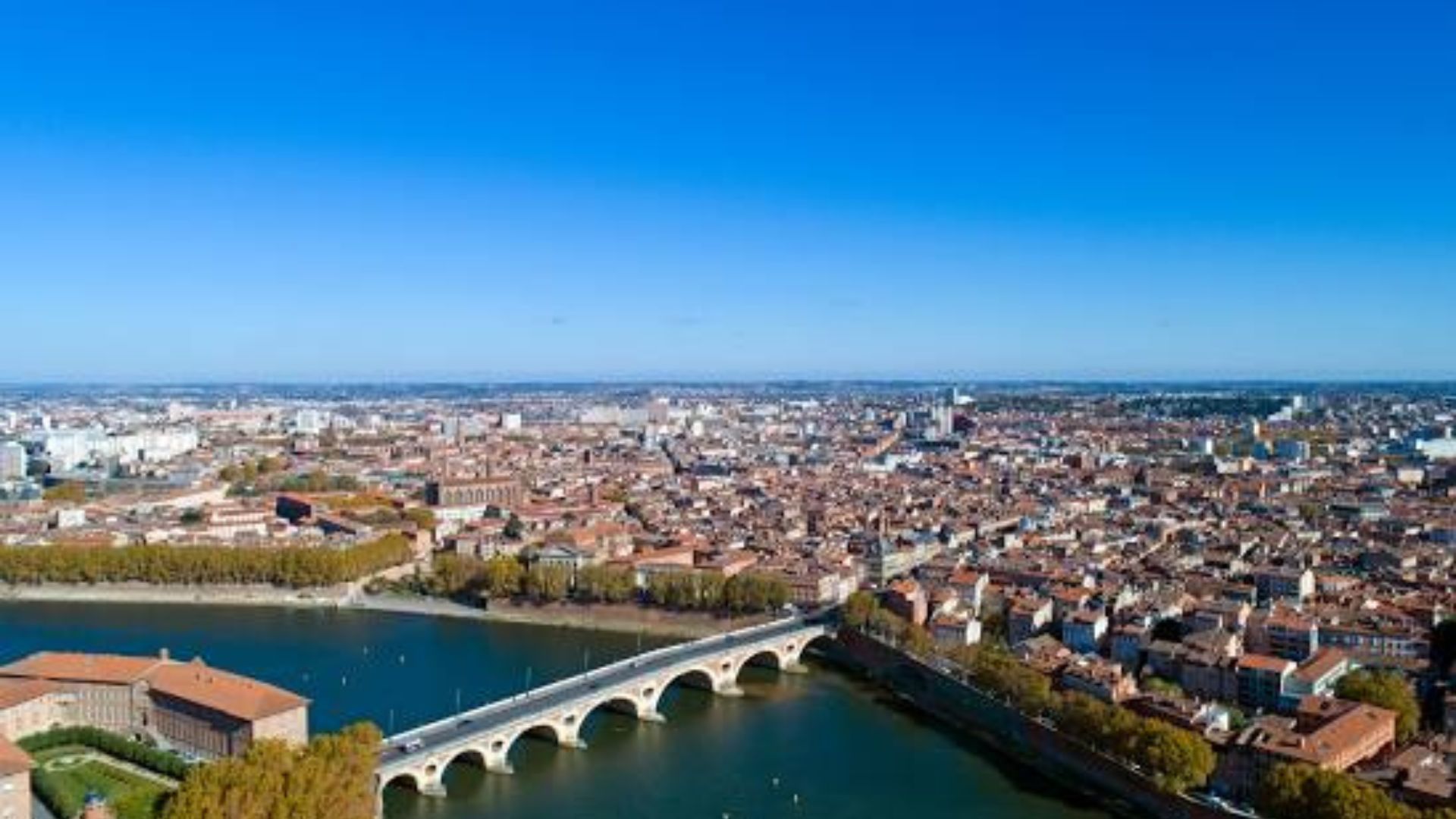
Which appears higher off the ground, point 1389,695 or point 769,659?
point 1389,695

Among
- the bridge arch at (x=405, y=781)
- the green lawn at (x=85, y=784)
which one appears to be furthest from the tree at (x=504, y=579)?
the bridge arch at (x=405, y=781)

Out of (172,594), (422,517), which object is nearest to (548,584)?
(172,594)

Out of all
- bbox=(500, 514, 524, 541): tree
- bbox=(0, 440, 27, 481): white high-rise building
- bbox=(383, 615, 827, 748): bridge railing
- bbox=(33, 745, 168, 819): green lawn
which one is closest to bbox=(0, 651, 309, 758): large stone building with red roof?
bbox=(33, 745, 168, 819): green lawn

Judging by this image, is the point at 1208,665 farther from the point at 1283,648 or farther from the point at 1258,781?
the point at 1258,781

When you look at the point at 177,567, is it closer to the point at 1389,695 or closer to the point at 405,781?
the point at 405,781

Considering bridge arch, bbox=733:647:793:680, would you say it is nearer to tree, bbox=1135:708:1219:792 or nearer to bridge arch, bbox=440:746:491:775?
bridge arch, bbox=440:746:491:775

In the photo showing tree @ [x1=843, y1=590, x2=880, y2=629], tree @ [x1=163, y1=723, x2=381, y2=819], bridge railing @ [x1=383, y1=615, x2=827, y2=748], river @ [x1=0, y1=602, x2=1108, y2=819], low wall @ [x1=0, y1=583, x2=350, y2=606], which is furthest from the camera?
low wall @ [x1=0, y1=583, x2=350, y2=606]
